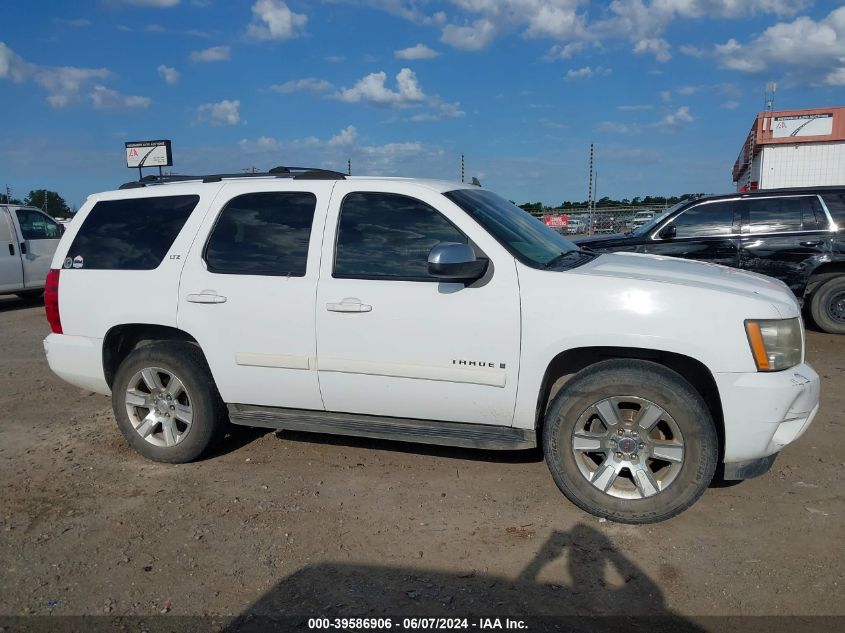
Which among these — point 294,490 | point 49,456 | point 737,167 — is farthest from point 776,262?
point 737,167

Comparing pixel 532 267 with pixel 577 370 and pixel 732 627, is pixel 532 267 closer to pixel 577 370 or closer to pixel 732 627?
pixel 577 370

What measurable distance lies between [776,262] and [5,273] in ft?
41.0

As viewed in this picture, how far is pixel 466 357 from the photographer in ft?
12.7

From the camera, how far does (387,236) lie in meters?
4.17

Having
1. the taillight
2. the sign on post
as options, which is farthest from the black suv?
the sign on post

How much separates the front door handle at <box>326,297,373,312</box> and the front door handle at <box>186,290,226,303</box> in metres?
0.75

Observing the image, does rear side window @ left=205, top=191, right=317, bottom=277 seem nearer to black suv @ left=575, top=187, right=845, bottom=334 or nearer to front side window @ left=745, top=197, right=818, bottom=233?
black suv @ left=575, top=187, right=845, bottom=334

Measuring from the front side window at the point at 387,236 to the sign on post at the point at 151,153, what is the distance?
26941 millimetres

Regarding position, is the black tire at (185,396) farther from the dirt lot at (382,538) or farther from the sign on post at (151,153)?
the sign on post at (151,153)

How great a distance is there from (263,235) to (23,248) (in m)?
10.5

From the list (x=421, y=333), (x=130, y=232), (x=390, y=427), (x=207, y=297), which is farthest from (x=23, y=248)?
(x=421, y=333)

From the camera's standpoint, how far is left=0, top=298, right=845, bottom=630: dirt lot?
10.1ft


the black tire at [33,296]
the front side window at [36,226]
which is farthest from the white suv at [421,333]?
the black tire at [33,296]

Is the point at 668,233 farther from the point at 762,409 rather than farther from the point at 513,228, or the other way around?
the point at 762,409
